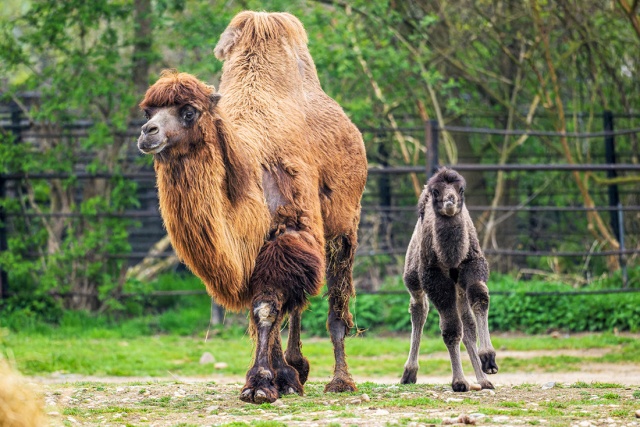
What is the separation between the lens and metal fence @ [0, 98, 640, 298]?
14305mm

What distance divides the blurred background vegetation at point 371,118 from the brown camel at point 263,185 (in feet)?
16.7

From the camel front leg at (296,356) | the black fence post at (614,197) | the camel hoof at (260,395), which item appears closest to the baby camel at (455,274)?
the camel front leg at (296,356)

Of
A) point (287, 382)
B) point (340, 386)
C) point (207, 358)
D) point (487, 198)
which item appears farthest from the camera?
point (487, 198)

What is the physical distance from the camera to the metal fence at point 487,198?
1430cm

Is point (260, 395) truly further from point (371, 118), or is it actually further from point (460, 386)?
point (371, 118)

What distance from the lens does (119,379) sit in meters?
10.5

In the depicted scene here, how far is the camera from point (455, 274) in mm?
7746

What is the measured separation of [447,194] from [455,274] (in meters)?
0.69

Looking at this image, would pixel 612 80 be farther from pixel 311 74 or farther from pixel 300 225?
pixel 300 225

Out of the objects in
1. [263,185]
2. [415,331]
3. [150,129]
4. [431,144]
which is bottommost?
[415,331]

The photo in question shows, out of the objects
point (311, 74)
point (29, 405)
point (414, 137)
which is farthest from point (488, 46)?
point (29, 405)

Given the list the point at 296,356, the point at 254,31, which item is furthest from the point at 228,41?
the point at 296,356

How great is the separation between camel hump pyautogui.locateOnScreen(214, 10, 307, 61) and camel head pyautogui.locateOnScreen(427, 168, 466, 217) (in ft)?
6.25

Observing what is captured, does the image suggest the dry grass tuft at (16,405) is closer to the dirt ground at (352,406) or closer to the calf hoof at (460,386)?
the dirt ground at (352,406)
